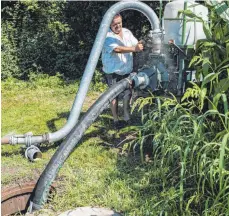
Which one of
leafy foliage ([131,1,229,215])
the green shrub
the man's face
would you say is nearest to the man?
the man's face

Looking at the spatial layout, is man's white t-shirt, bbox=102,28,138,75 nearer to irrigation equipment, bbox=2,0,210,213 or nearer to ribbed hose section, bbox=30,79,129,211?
irrigation equipment, bbox=2,0,210,213

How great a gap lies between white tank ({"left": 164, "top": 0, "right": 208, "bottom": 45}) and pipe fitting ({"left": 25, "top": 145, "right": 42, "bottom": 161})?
169 cm

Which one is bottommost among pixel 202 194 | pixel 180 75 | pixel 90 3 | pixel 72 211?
pixel 72 211

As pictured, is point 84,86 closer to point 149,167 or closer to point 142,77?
point 142,77

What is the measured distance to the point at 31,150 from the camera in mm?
4051

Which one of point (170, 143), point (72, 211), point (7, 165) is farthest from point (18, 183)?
point (170, 143)

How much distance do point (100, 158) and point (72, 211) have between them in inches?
39.3

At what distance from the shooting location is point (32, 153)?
401 cm

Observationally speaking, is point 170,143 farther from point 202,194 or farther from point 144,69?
point 144,69

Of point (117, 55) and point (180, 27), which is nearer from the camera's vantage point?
point (180, 27)

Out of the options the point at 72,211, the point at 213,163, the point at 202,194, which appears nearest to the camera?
the point at 213,163

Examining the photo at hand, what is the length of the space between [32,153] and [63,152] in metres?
0.72

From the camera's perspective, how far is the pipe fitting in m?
4.01

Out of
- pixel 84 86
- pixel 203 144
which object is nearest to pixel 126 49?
pixel 84 86
